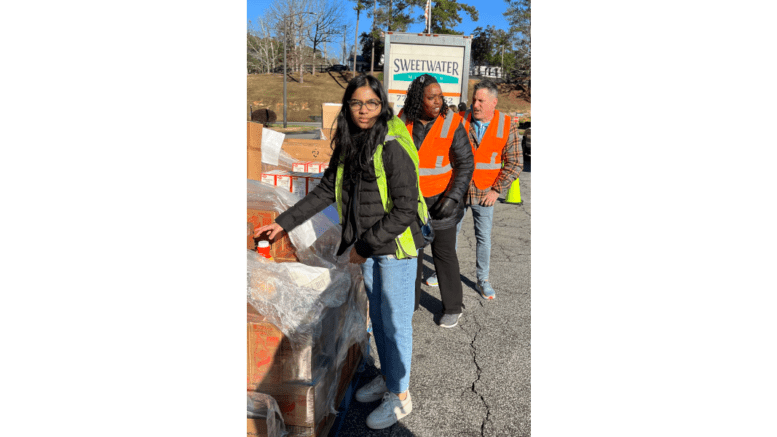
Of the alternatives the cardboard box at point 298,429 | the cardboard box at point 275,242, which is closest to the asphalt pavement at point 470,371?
the cardboard box at point 298,429

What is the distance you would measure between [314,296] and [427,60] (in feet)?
24.0

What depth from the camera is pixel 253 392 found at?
188cm

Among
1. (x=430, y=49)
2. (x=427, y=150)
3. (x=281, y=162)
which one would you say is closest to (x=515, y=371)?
(x=427, y=150)

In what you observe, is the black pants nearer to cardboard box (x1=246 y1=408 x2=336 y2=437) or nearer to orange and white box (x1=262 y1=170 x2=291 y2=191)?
orange and white box (x1=262 y1=170 x2=291 y2=191)

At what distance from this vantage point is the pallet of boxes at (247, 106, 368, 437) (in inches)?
72.9

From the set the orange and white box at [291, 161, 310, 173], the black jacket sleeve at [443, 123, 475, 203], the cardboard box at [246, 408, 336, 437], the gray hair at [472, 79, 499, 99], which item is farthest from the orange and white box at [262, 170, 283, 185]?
the cardboard box at [246, 408, 336, 437]

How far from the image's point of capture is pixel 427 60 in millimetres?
8414

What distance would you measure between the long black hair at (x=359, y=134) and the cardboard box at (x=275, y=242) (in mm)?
634

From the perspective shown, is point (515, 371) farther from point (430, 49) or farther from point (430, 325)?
point (430, 49)

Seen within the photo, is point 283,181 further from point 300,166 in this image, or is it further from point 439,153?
point 439,153

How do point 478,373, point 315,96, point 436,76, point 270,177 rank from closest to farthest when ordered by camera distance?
point 478,373
point 270,177
point 436,76
point 315,96

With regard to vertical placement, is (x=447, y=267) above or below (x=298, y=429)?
above

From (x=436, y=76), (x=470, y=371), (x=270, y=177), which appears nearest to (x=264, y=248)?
(x=270, y=177)

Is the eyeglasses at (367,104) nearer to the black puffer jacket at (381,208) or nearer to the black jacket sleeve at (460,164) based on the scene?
the black puffer jacket at (381,208)
